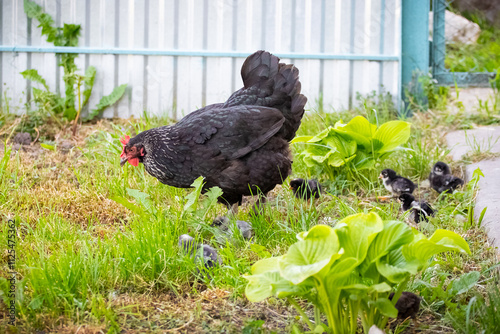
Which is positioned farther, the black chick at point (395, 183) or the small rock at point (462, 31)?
the small rock at point (462, 31)

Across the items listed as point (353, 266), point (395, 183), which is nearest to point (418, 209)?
point (395, 183)

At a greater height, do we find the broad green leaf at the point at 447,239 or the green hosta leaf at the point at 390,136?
the green hosta leaf at the point at 390,136

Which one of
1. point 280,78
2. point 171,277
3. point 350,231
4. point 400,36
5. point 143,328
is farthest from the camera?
point 400,36

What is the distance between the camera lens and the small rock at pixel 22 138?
18.2 ft

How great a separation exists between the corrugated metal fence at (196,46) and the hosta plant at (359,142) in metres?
2.15

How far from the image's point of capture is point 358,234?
200 cm

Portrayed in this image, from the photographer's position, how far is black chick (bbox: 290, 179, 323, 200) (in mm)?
3916

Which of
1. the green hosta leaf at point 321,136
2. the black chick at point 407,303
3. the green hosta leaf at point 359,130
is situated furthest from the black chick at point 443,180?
the black chick at point 407,303

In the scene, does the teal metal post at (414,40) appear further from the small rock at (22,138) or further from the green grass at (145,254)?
the small rock at (22,138)

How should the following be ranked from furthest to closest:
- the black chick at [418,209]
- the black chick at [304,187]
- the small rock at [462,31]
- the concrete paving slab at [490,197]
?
the small rock at [462,31] → the black chick at [304,187] → the black chick at [418,209] → the concrete paving slab at [490,197]

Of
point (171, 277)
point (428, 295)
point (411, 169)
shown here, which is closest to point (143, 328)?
point (171, 277)

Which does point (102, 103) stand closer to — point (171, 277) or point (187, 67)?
point (187, 67)

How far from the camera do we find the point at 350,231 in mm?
2018

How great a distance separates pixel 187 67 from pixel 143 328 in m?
4.48
